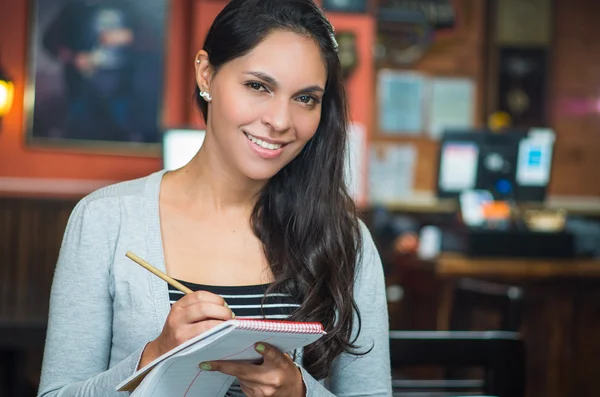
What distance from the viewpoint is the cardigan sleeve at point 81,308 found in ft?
4.85

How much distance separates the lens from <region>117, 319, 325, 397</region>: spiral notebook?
1.10 metres

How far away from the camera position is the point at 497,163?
214 inches

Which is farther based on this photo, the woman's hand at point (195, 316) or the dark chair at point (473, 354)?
the dark chair at point (473, 354)

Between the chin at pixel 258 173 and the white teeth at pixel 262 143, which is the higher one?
the white teeth at pixel 262 143

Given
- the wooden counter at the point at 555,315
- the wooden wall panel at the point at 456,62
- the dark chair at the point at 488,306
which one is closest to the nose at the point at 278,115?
the dark chair at the point at 488,306

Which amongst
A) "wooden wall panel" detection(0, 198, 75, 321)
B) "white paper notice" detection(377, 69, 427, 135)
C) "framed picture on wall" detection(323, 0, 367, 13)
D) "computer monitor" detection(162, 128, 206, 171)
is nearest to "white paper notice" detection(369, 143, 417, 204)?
"white paper notice" detection(377, 69, 427, 135)

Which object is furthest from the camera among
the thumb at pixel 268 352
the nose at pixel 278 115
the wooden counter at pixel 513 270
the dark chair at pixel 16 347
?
the wooden counter at pixel 513 270

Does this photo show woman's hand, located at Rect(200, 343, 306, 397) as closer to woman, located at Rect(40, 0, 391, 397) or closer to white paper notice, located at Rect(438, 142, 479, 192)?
woman, located at Rect(40, 0, 391, 397)

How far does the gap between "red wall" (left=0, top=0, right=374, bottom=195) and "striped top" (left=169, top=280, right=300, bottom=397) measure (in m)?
4.00

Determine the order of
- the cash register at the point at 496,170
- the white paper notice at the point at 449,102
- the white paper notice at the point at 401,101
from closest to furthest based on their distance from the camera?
the cash register at the point at 496,170
the white paper notice at the point at 401,101
the white paper notice at the point at 449,102

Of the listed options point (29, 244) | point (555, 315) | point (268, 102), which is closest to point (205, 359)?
point (268, 102)

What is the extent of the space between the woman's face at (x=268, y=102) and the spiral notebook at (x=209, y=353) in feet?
1.27

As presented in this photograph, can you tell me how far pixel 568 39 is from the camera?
9.30 meters

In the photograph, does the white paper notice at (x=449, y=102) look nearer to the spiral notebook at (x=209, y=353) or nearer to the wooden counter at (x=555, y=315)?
the wooden counter at (x=555, y=315)
